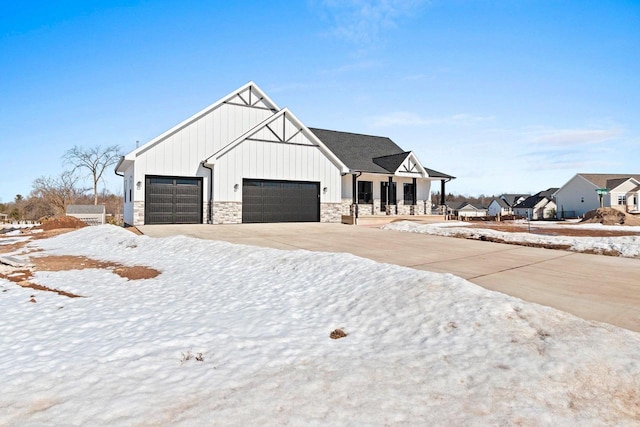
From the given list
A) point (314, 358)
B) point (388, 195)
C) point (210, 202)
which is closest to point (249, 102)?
point (210, 202)

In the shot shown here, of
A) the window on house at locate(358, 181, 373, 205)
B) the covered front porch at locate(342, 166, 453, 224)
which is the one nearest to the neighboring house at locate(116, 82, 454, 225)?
the covered front porch at locate(342, 166, 453, 224)

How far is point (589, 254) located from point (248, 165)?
49.9ft

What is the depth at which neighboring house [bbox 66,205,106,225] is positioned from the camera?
24.8m

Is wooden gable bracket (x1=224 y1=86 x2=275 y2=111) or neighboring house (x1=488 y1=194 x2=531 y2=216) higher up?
wooden gable bracket (x1=224 y1=86 x2=275 y2=111)

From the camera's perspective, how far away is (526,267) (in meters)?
7.38

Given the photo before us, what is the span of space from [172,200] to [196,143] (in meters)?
3.33

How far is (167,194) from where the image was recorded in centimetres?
1814

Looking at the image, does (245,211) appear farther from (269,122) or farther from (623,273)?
(623,273)

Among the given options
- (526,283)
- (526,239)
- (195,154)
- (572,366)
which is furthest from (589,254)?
(195,154)

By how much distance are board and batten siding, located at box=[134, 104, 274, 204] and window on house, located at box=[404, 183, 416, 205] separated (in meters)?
11.6

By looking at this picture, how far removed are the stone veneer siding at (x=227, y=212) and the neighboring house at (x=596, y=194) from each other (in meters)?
44.9

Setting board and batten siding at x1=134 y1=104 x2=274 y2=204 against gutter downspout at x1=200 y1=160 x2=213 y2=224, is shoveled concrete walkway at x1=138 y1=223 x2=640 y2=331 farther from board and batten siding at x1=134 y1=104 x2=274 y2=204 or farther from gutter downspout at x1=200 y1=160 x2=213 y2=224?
board and batten siding at x1=134 y1=104 x2=274 y2=204

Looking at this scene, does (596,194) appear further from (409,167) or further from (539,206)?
(409,167)

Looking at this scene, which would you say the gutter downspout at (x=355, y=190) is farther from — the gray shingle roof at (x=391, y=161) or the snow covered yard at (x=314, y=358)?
the snow covered yard at (x=314, y=358)
